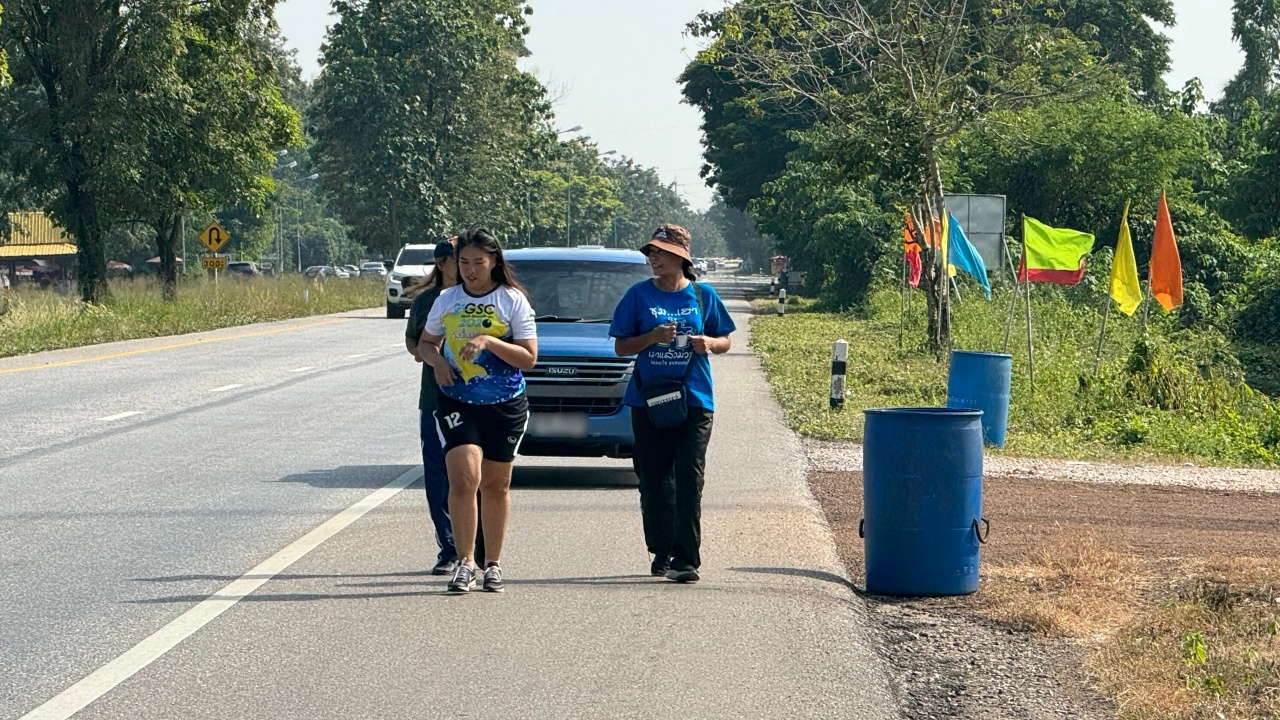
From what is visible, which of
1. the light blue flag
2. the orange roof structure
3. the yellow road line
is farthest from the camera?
the orange roof structure

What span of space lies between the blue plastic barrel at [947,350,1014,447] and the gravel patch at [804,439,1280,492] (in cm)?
90

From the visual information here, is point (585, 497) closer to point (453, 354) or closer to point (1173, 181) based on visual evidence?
point (453, 354)

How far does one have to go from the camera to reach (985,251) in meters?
32.5

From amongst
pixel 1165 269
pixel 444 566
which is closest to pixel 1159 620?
pixel 444 566

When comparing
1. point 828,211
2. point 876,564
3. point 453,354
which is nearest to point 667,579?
point 876,564

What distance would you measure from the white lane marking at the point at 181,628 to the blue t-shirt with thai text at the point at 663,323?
6.84 ft

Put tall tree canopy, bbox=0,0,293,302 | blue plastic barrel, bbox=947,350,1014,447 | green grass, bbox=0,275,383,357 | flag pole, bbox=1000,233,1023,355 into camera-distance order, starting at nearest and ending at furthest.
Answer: blue plastic barrel, bbox=947,350,1014,447, flag pole, bbox=1000,233,1023,355, green grass, bbox=0,275,383,357, tall tree canopy, bbox=0,0,293,302

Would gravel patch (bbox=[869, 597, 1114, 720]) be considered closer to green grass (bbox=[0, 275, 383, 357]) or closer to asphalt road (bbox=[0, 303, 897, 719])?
asphalt road (bbox=[0, 303, 897, 719])

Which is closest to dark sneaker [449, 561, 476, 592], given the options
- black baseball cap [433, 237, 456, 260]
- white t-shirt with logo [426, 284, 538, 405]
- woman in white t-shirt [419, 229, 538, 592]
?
woman in white t-shirt [419, 229, 538, 592]

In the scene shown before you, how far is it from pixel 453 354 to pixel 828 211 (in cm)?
4677

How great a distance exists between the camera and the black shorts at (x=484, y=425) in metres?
7.68

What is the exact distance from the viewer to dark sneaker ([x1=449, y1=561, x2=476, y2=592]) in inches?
306

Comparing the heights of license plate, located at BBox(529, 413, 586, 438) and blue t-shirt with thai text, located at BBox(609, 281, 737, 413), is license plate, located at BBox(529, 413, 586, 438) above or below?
below

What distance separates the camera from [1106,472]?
13852 mm
